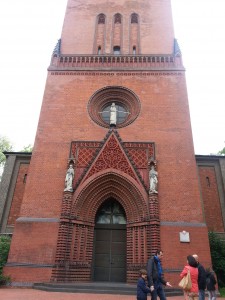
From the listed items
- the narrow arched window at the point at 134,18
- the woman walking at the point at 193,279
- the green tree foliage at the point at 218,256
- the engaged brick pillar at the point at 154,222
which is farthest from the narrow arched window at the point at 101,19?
the woman walking at the point at 193,279

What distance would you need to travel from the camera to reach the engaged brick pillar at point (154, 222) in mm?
12656

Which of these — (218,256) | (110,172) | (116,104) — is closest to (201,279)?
(110,172)

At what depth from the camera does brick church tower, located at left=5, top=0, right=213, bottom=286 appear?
1291 centimetres

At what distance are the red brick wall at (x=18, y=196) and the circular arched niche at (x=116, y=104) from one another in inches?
252

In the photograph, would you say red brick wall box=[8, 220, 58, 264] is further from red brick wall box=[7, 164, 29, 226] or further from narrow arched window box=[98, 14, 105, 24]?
narrow arched window box=[98, 14, 105, 24]

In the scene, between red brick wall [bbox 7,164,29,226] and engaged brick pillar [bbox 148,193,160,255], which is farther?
red brick wall [bbox 7,164,29,226]

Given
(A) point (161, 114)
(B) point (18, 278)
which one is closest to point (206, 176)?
(A) point (161, 114)

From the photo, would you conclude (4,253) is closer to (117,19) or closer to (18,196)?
(18,196)

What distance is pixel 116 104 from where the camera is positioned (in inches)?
705

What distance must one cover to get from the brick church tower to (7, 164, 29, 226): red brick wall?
3.88 meters

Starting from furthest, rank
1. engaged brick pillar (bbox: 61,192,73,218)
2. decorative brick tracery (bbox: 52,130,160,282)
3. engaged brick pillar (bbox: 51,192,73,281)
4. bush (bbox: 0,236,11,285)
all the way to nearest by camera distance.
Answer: engaged brick pillar (bbox: 61,192,73,218) → decorative brick tracery (bbox: 52,130,160,282) → engaged brick pillar (bbox: 51,192,73,281) → bush (bbox: 0,236,11,285)

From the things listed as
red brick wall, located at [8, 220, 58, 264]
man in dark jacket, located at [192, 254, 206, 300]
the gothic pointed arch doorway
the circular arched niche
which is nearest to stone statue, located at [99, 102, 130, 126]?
the circular arched niche

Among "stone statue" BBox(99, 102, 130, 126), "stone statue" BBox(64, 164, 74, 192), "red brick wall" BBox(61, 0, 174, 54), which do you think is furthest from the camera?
"red brick wall" BBox(61, 0, 174, 54)

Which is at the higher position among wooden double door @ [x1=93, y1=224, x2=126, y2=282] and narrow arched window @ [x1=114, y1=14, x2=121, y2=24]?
narrow arched window @ [x1=114, y1=14, x2=121, y2=24]
